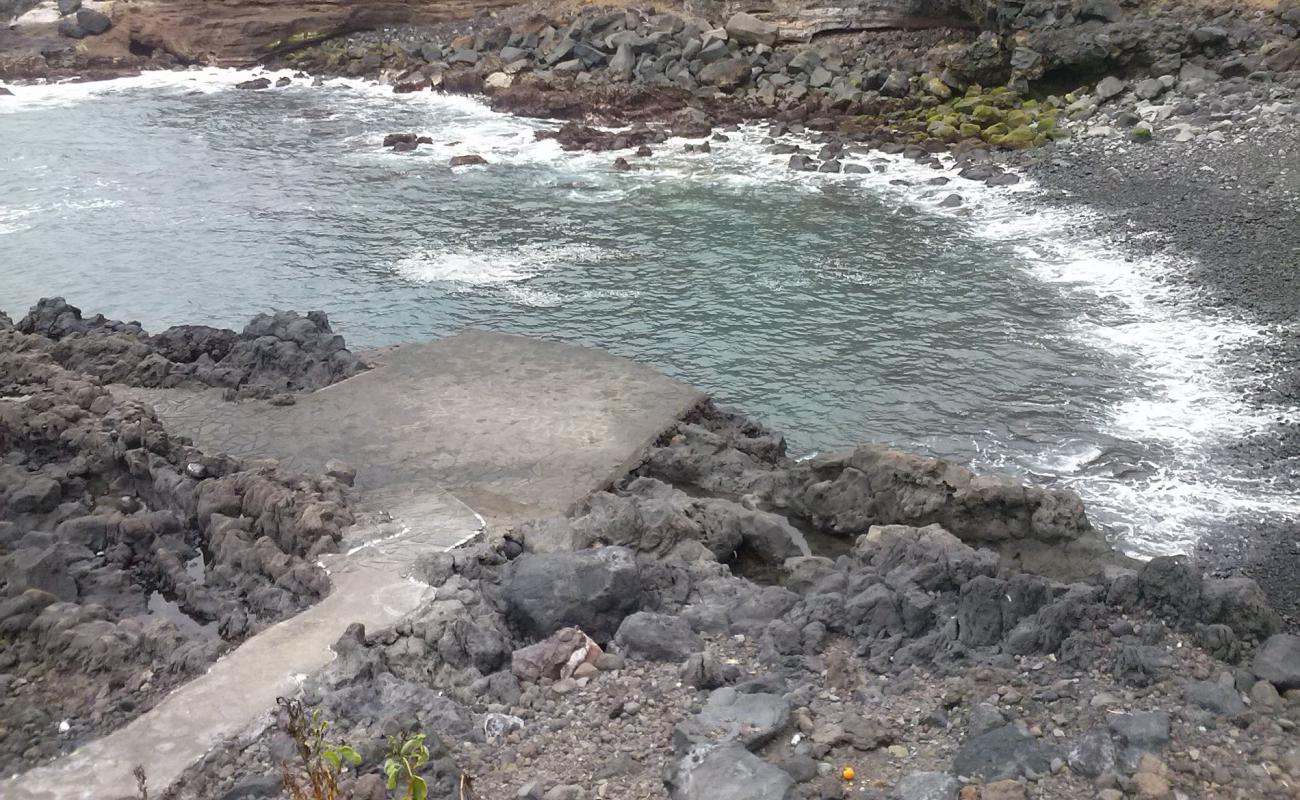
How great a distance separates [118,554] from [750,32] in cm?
2793

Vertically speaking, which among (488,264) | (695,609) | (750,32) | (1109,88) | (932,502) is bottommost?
Answer: (932,502)

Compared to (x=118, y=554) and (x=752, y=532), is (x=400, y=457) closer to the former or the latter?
(x=118, y=554)

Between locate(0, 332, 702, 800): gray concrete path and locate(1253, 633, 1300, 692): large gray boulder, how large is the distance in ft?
21.5

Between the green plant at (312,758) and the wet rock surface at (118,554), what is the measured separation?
1.87 m

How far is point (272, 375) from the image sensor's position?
629 inches

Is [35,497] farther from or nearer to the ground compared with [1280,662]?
nearer to the ground

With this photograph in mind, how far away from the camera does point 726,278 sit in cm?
2083

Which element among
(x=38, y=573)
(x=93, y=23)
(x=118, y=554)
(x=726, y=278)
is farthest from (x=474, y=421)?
(x=93, y=23)

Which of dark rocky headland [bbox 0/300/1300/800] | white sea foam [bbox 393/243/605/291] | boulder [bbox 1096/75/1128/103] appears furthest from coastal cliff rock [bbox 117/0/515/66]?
dark rocky headland [bbox 0/300/1300/800]

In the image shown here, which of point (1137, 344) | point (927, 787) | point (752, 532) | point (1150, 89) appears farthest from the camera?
point (1150, 89)

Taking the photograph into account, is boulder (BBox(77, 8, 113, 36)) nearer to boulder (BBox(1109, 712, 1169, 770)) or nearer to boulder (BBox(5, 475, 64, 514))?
boulder (BBox(5, 475, 64, 514))

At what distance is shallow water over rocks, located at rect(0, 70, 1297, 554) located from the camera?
15266 millimetres

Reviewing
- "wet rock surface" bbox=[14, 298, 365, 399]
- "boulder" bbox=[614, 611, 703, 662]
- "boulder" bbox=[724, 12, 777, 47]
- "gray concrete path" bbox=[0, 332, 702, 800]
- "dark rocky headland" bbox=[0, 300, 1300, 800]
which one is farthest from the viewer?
"boulder" bbox=[724, 12, 777, 47]

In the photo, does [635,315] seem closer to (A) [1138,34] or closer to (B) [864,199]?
(B) [864,199]
